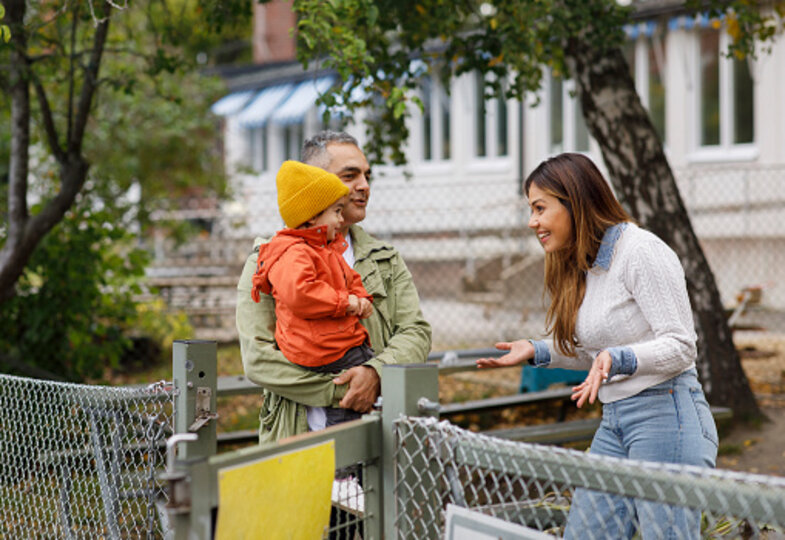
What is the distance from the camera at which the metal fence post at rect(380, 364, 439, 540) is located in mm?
2133

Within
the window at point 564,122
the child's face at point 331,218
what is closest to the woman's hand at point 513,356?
the child's face at point 331,218

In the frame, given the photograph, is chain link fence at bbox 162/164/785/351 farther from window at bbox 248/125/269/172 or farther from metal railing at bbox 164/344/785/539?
metal railing at bbox 164/344/785/539

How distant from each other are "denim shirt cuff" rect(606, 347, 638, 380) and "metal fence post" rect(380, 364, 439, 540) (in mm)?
538

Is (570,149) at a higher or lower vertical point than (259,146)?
lower

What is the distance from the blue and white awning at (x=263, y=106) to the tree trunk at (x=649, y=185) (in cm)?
1415

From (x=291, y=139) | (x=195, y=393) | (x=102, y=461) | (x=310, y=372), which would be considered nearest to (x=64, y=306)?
(x=102, y=461)

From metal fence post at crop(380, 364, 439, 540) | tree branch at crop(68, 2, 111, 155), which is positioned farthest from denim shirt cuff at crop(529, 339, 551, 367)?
tree branch at crop(68, 2, 111, 155)

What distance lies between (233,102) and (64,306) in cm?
1538

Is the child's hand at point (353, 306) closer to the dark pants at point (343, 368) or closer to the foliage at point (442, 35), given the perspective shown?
the dark pants at point (343, 368)

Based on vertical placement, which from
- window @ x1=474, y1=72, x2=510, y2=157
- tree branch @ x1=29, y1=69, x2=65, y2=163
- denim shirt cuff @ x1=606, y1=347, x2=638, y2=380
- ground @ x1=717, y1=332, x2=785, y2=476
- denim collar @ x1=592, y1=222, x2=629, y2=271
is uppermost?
window @ x1=474, y1=72, x2=510, y2=157

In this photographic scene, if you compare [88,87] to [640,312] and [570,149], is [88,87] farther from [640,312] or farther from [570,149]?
[570,149]

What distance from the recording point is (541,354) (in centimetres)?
277

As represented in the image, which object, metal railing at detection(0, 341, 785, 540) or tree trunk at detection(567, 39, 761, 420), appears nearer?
metal railing at detection(0, 341, 785, 540)

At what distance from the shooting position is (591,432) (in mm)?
5543
